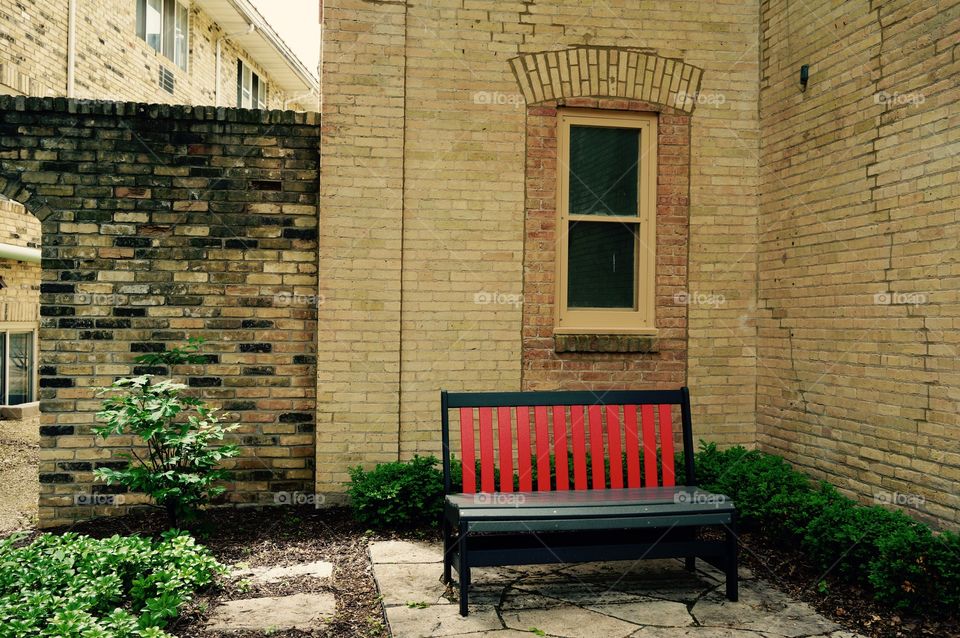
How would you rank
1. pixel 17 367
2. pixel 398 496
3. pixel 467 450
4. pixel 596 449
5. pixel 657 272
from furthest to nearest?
pixel 17 367, pixel 657 272, pixel 398 496, pixel 596 449, pixel 467 450

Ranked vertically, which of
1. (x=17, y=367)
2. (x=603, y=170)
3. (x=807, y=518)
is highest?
(x=603, y=170)

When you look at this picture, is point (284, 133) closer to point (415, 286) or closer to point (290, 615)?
point (415, 286)

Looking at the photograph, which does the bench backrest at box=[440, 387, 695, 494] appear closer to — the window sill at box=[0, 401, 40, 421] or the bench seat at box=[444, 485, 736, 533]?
the bench seat at box=[444, 485, 736, 533]

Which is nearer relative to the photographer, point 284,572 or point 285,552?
point 284,572

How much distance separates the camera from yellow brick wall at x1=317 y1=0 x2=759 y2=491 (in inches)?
231

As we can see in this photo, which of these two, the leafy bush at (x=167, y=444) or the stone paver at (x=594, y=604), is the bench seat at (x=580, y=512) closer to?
the stone paver at (x=594, y=604)

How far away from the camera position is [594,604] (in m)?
4.05

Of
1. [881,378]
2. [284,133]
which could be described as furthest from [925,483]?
[284,133]

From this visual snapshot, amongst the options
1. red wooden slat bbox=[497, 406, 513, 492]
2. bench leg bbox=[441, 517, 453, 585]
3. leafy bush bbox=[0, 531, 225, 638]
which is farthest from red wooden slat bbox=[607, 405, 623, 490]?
leafy bush bbox=[0, 531, 225, 638]

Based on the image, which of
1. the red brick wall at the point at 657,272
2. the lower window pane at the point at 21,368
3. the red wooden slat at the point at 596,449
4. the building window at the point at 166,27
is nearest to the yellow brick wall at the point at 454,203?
the red brick wall at the point at 657,272

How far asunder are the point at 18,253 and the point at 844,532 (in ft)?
37.3

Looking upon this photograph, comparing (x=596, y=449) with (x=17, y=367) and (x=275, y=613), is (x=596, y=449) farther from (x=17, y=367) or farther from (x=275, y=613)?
(x=17, y=367)

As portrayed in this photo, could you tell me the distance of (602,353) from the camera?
243 inches

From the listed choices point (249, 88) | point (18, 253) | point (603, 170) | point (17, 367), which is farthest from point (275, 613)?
point (249, 88)
